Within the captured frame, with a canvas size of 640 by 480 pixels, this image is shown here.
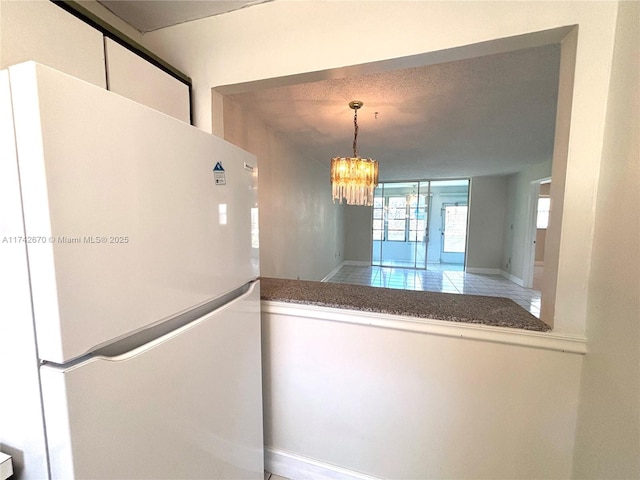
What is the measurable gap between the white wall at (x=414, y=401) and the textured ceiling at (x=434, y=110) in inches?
66.6

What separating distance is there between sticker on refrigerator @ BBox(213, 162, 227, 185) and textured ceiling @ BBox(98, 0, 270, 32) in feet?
3.08

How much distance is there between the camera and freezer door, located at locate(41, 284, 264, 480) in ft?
1.60

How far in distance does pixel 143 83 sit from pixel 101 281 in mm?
988

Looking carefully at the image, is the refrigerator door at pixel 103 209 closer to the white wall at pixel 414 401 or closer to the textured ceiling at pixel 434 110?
the white wall at pixel 414 401

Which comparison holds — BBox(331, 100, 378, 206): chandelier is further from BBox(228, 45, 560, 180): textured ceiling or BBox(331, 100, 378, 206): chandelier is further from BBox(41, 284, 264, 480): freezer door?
BBox(41, 284, 264, 480): freezer door

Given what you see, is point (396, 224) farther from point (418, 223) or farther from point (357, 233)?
point (357, 233)

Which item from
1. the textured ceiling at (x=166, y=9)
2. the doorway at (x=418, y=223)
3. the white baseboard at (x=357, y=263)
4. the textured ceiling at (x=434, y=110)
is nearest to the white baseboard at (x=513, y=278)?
the doorway at (x=418, y=223)

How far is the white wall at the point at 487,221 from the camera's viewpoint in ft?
18.8

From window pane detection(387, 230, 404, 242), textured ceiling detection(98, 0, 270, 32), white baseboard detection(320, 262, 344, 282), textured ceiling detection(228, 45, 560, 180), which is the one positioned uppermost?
textured ceiling detection(98, 0, 270, 32)

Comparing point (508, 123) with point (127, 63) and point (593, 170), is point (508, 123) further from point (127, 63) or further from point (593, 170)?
point (127, 63)


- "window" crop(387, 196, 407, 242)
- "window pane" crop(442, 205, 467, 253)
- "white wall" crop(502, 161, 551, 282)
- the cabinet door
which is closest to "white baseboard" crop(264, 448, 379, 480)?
the cabinet door

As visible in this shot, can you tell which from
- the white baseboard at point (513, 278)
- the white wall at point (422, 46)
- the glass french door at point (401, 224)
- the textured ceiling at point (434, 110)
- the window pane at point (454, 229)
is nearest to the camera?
the white wall at point (422, 46)

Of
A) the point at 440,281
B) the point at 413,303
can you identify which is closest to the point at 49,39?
the point at 413,303

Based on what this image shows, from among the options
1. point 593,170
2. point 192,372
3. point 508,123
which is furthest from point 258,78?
point 508,123
